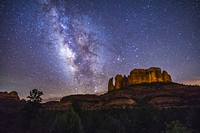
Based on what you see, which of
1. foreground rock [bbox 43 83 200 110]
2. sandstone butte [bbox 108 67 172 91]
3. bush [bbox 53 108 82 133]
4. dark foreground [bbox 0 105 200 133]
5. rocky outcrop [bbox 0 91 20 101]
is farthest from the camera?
sandstone butte [bbox 108 67 172 91]

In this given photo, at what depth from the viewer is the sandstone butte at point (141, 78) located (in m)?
187

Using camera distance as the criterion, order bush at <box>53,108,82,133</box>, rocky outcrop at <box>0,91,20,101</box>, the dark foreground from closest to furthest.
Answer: bush at <box>53,108,82,133</box> → the dark foreground → rocky outcrop at <box>0,91,20,101</box>

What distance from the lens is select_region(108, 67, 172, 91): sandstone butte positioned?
187 m

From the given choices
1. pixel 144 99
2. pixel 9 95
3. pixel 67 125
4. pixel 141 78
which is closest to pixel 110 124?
pixel 67 125

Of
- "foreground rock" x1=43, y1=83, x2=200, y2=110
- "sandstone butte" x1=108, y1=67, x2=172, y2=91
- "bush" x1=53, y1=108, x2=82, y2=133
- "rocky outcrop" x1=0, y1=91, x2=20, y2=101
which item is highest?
"sandstone butte" x1=108, y1=67, x2=172, y2=91

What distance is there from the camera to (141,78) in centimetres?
18838

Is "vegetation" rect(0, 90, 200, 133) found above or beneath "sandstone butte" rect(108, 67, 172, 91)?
beneath

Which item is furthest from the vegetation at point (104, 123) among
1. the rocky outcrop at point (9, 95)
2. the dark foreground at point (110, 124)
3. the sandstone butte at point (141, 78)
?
the sandstone butte at point (141, 78)

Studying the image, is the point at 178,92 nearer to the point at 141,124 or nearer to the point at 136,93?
the point at 136,93

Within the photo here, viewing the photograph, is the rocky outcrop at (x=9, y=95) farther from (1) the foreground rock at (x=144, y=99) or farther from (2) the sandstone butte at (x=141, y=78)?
(2) the sandstone butte at (x=141, y=78)

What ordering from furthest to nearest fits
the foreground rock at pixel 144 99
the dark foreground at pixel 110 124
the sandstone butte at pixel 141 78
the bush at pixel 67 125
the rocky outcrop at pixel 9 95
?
1. the sandstone butte at pixel 141 78
2. the rocky outcrop at pixel 9 95
3. the foreground rock at pixel 144 99
4. the dark foreground at pixel 110 124
5. the bush at pixel 67 125

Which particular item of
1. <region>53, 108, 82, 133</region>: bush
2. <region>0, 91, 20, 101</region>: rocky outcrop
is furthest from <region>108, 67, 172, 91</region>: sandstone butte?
<region>53, 108, 82, 133</region>: bush

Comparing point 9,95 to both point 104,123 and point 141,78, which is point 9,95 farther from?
point 104,123

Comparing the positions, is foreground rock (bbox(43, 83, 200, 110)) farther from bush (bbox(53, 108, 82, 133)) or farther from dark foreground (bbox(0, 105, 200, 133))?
bush (bbox(53, 108, 82, 133))
